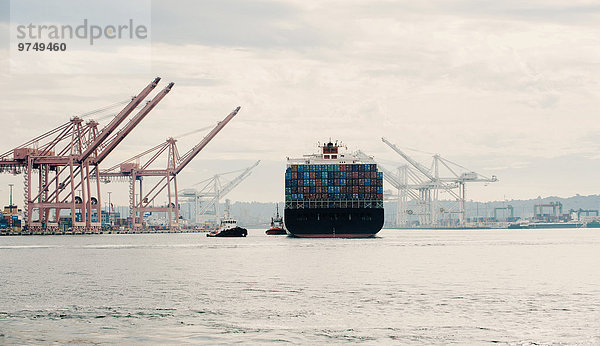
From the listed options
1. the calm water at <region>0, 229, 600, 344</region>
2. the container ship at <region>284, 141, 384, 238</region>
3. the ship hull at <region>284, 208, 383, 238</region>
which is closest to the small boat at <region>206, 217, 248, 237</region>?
the container ship at <region>284, 141, 384, 238</region>

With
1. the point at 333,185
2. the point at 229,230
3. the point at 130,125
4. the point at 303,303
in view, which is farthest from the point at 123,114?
the point at 303,303

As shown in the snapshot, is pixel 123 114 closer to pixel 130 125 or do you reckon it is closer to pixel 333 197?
pixel 130 125

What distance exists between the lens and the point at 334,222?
11250cm

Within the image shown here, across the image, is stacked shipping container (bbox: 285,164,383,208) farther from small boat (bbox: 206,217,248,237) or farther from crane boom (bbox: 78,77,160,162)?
crane boom (bbox: 78,77,160,162)

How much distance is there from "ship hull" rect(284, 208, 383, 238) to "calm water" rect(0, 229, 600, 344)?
5260 centimetres

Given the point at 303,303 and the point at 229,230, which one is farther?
the point at 229,230

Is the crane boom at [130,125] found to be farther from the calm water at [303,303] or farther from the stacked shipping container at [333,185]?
the calm water at [303,303]

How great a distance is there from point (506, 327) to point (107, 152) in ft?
445

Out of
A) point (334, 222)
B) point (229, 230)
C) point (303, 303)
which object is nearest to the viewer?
point (303, 303)

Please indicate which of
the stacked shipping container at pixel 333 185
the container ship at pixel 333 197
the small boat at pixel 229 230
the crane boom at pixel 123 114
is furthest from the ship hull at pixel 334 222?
the crane boom at pixel 123 114

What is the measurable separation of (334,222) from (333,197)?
8387mm

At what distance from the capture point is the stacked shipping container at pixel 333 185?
119988 mm

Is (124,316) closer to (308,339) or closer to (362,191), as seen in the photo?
(308,339)

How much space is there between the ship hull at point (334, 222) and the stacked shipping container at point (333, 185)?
2849mm
